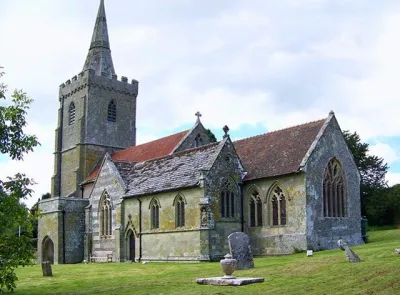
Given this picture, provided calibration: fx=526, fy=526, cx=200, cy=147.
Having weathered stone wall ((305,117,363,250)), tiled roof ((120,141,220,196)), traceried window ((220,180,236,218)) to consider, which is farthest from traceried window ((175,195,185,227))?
weathered stone wall ((305,117,363,250))

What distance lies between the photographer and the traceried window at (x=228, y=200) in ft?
108

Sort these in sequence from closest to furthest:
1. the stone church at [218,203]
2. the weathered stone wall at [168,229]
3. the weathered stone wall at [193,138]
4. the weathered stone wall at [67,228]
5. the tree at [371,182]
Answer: the stone church at [218,203]
the weathered stone wall at [168,229]
the weathered stone wall at [67,228]
the weathered stone wall at [193,138]
the tree at [371,182]

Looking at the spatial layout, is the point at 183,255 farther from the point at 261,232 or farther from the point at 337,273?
the point at 337,273

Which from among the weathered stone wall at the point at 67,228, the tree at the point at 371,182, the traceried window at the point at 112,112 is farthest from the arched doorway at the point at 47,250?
the tree at the point at 371,182

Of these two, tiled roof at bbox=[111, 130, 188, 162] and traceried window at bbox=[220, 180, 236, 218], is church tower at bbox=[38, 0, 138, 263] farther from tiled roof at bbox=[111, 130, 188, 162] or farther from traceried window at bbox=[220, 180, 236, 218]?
traceried window at bbox=[220, 180, 236, 218]

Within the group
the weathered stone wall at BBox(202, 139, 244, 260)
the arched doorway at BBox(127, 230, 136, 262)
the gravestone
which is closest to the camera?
the gravestone

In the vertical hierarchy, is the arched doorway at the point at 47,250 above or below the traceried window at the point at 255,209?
below

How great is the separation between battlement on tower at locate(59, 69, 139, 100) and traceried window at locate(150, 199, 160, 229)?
77.3 feet

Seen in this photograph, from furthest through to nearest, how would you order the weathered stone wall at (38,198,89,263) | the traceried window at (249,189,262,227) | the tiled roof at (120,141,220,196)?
the weathered stone wall at (38,198,89,263) < the traceried window at (249,189,262,227) < the tiled roof at (120,141,220,196)

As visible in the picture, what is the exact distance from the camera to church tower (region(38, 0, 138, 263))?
2137 inches

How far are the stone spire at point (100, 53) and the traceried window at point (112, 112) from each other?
302cm

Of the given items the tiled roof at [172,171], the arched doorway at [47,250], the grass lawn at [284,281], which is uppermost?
the tiled roof at [172,171]

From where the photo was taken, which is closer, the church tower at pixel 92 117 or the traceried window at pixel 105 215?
the traceried window at pixel 105 215

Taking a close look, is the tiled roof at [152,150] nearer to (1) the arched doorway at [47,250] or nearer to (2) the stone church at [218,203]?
(2) the stone church at [218,203]
